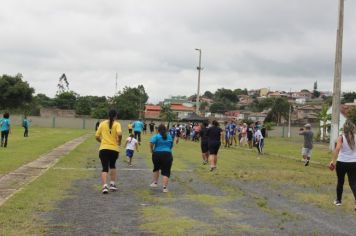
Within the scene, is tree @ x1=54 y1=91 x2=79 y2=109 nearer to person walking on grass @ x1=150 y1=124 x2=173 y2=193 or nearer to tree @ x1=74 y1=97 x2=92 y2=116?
tree @ x1=74 y1=97 x2=92 y2=116

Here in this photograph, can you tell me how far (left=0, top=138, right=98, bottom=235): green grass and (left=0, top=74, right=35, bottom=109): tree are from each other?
7027cm

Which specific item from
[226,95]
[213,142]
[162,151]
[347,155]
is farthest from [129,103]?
[226,95]

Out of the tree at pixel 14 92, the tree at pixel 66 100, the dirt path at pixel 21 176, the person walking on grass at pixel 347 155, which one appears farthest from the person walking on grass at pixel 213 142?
the tree at pixel 66 100

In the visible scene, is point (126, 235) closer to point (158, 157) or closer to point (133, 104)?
point (158, 157)

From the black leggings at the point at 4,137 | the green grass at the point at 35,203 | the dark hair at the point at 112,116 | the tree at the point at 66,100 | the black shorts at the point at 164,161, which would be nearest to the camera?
the green grass at the point at 35,203

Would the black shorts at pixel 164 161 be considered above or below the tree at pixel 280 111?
below

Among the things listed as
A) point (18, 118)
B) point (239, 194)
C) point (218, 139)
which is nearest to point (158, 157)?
point (239, 194)

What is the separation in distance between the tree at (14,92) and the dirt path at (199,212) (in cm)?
7215

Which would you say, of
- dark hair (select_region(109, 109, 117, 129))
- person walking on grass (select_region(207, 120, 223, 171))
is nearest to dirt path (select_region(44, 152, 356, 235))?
dark hair (select_region(109, 109, 117, 129))

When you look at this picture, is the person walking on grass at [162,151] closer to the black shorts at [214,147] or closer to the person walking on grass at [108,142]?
the person walking on grass at [108,142]

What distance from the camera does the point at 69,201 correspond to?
9992 mm

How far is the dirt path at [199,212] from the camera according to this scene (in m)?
7.82

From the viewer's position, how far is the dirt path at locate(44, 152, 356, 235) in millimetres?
7816

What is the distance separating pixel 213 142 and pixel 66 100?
387ft
